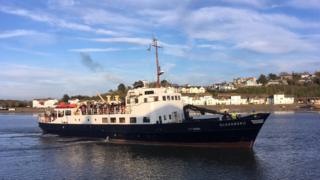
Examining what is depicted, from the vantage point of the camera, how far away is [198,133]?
48469 mm

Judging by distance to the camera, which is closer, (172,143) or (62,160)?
(62,160)

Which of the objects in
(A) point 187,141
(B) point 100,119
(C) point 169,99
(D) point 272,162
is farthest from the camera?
(B) point 100,119

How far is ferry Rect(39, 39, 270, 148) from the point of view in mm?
47312

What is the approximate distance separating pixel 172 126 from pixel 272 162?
1266 cm

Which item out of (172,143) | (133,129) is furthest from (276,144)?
(133,129)

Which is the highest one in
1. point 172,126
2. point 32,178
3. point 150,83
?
point 150,83

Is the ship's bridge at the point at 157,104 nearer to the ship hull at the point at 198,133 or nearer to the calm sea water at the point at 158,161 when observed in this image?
the ship hull at the point at 198,133

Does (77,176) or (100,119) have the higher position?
(100,119)

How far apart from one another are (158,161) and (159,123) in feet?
30.4

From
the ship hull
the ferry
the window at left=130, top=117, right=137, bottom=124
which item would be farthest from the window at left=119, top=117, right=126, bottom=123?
the window at left=130, top=117, right=137, bottom=124

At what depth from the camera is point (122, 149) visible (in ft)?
167

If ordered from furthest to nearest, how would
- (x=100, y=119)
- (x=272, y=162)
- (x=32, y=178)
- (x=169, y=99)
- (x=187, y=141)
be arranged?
1. (x=100, y=119)
2. (x=169, y=99)
3. (x=187, y=141)
4. (x=272, y=162)
5. (x=32, y=178)

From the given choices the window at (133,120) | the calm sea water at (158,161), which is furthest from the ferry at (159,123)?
the calm sea water at (158,161)

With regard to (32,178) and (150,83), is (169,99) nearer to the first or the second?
(150,83)
